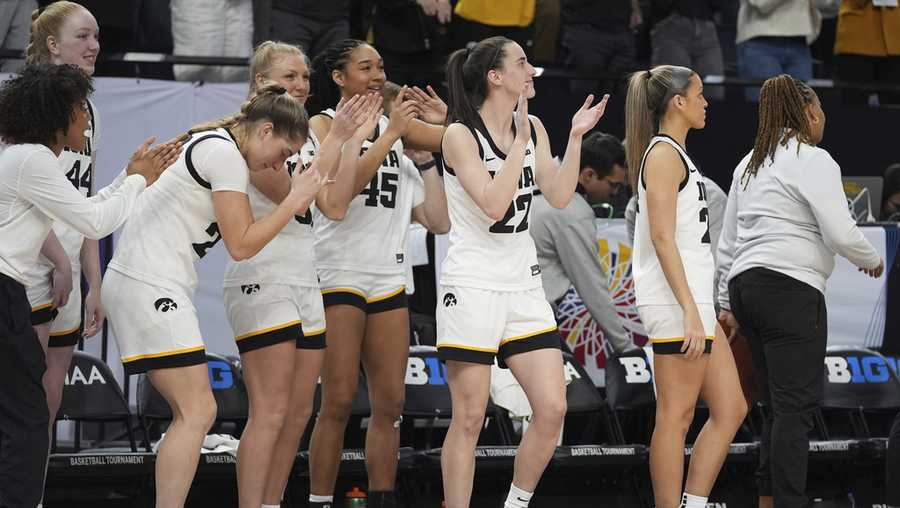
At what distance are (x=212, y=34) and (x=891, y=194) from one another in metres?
4.37

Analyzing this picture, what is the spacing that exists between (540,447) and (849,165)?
16.6ft

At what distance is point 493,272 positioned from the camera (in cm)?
488

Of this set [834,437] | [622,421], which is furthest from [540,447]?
[834,437]

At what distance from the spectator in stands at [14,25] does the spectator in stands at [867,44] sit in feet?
18.3

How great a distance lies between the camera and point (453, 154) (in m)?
4.90

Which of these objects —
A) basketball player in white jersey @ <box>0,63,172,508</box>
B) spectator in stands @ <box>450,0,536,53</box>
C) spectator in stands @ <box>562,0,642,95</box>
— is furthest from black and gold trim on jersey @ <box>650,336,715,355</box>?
spectator in stands @ <box>562,0,642,95</box>

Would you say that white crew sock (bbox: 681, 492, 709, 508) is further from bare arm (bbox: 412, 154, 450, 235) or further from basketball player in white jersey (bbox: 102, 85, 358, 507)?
basketball player in white jersey (bbox: 102, 85, 358, 507)

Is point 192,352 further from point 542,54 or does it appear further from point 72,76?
point 542,54

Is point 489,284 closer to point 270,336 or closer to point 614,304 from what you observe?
point 270,336

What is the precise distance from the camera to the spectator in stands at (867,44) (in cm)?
930

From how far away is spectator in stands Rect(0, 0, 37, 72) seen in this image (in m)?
7.62

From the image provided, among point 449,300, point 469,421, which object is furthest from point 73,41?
point 469,421

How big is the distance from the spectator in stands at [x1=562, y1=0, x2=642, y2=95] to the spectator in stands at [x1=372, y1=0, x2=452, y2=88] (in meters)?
0.97

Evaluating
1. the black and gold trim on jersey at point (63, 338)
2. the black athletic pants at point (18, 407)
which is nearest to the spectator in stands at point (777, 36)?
the black and gold trim on jersey at point (63, 338)
